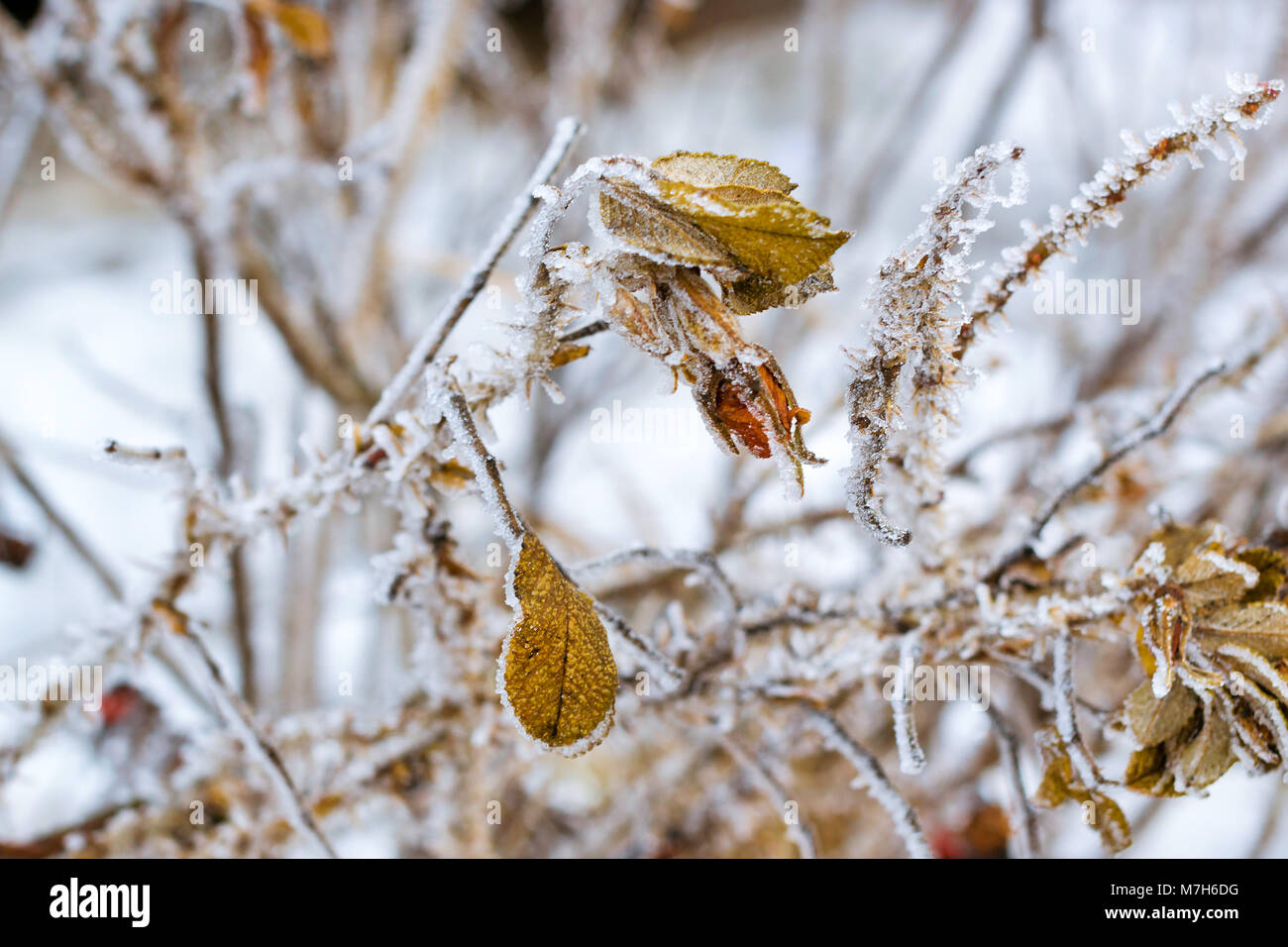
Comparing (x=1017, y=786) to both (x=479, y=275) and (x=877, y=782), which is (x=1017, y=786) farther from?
(x=479, y=275)

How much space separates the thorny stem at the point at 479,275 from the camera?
17cm

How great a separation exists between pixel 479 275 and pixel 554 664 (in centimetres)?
8

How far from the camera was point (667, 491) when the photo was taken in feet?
2.46

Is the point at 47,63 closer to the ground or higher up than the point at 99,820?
higher up

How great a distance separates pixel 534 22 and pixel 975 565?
0.80 meters

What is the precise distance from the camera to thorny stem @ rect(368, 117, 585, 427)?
0.17 m

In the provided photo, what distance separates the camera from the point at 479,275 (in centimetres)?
17

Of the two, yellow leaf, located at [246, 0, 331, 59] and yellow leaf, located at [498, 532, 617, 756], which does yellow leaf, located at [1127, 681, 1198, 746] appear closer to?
yellow leaf, located at [498, 532, 617, 756]

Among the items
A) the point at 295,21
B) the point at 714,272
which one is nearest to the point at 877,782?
the point at 714,272

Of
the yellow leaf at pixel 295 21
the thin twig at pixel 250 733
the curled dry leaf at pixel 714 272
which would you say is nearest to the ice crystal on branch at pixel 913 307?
the curled dry leaf at pixel 714 272

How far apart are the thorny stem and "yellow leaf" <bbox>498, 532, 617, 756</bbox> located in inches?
2.0

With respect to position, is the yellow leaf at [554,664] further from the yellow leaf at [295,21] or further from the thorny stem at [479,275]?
the yellow leaf at [295,21]
